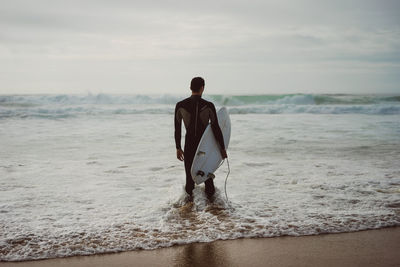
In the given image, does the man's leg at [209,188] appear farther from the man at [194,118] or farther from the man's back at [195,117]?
the man's back at [195,117]

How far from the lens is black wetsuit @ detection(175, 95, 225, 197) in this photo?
13.9 feet

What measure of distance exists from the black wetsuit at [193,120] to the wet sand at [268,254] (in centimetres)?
140

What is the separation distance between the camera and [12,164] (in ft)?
22.7

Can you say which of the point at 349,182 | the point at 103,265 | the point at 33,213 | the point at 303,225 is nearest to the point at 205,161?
the point at 303,225

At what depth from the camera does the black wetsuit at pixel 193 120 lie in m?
4.22

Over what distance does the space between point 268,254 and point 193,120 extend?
186 centimetres

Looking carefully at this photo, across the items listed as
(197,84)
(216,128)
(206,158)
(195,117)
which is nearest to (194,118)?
(195,117)

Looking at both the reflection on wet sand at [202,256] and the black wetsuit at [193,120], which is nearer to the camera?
the reflection on wet sand at [202,256]

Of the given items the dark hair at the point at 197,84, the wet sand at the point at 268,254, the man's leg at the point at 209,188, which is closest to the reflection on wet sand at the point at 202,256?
the wet sand at the point at 268,254

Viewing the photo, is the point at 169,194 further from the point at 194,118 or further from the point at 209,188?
the point at 194,118

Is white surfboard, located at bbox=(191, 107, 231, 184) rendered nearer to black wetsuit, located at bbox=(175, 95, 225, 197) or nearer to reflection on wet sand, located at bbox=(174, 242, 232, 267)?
black wetsuit, located at bbox=(175, 95, 225, 197)

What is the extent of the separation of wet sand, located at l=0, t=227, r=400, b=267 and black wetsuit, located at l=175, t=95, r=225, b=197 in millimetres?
1405

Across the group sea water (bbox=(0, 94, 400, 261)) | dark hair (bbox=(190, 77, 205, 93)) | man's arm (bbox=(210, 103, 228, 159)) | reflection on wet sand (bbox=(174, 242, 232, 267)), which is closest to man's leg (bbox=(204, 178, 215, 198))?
sea water (bbox=(0, 94, 400, 261))

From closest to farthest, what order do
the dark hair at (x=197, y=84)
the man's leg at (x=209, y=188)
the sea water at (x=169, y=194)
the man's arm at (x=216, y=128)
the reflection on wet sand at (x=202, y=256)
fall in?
the reflection on wet sand at (x=202, y=256), the sea water at (x=169, y=194), the dark hair at (x=197, y=84), the man's arm at (x=216, y=128), the man's leg at (x=209, y=188)
